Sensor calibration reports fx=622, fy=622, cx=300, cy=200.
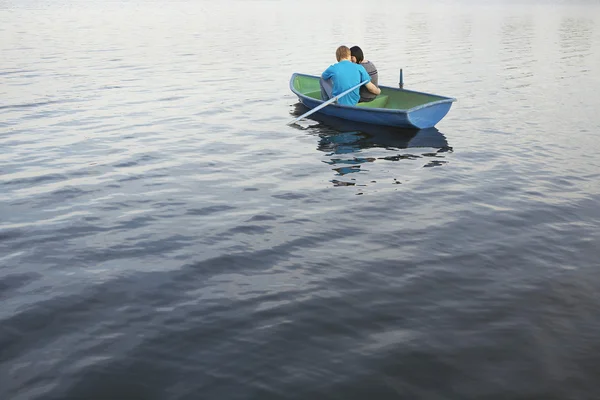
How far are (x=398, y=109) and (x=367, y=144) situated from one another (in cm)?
150

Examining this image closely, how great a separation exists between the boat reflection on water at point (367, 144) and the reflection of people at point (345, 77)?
27.0 inches

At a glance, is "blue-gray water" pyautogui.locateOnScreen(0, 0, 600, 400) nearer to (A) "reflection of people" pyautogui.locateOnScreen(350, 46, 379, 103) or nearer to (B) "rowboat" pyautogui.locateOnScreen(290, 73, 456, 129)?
(B) "rowboat" pyautogui.locateOnScreen(290, 73, 456, 129)

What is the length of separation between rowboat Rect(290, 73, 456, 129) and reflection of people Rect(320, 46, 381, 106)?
13.2 inches

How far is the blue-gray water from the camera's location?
545 centimetres

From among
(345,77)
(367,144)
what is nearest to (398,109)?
(367,144)

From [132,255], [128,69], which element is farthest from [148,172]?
[128,69]

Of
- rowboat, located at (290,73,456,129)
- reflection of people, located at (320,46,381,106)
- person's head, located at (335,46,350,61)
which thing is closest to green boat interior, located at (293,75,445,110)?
rowboat, located at (290,73,456,129)

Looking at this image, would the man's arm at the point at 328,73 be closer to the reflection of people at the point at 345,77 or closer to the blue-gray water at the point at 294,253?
the reflection of people at the point at 345,77

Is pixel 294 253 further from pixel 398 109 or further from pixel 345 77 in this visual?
pixel 345 77

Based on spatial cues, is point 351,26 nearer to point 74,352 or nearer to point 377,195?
point 377,195

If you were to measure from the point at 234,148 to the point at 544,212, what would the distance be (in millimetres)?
6828

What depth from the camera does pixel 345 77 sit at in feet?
51.0

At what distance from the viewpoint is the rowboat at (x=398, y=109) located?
14406 mm

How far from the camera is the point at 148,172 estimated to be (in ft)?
38.5
